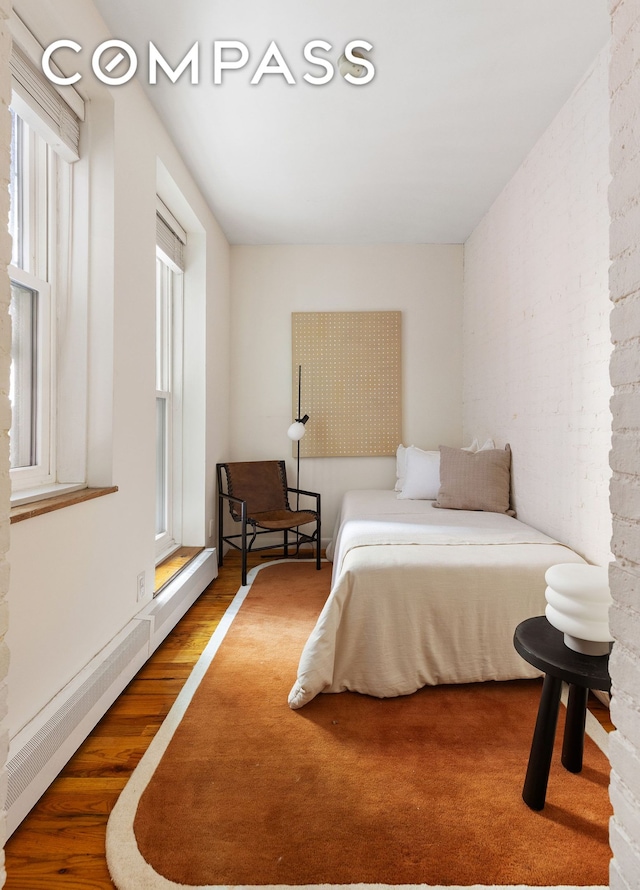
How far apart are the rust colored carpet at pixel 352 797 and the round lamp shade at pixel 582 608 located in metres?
0.45

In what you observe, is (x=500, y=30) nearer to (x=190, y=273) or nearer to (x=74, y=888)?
(x=190, y=273)

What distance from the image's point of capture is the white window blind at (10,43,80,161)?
162 centimetres

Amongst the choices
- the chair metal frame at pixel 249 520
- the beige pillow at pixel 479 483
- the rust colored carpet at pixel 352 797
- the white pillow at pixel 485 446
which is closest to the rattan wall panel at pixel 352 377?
the chair metal frame at pixel 249 520

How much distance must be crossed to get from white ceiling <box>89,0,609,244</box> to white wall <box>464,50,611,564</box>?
205 mm

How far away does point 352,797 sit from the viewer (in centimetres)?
143

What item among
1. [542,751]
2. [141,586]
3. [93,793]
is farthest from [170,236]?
[542,751]

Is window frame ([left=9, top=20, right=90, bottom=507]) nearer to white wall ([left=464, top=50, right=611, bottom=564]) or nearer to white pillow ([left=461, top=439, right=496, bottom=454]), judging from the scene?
white wall ([left=464, top=50, right=611, bottom=564])

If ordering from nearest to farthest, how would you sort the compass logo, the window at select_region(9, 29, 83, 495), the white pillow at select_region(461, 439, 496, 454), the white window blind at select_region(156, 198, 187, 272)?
1. the window at select_region(9, 29, 83, 495)
2. the compass logo
3. the white window blind at select_region(156, 198, 187, 272)
4. the white pillow at select_region(461, 439, 496, 454)

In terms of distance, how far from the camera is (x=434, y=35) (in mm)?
2006

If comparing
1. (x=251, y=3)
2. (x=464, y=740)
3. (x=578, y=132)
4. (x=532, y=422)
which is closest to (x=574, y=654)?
(x=464, y=740)

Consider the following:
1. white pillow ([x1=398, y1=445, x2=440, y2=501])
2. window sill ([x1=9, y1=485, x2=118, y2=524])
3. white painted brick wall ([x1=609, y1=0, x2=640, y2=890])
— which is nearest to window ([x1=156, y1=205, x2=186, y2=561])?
window sill ([x1=9, y1=485, x2=118, y2=524])

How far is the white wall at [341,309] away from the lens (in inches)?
170

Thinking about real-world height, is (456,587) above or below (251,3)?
below

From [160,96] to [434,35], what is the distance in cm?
124
